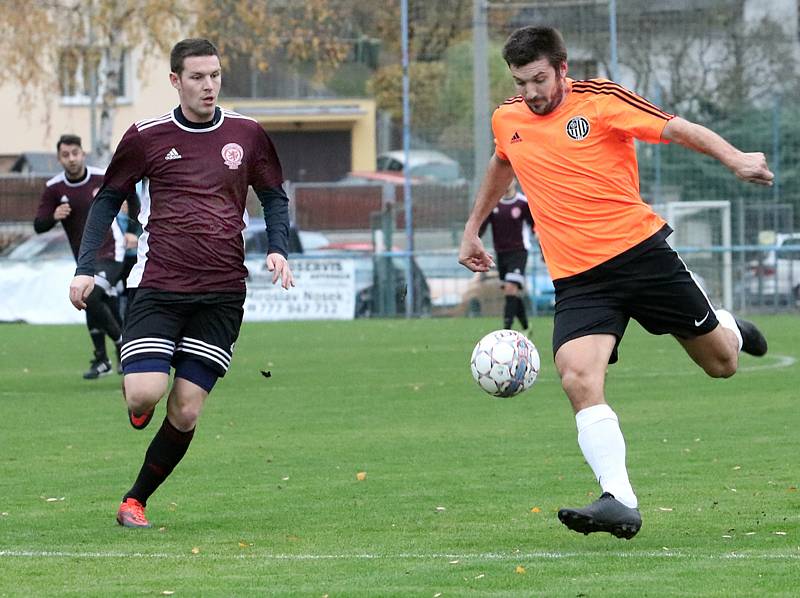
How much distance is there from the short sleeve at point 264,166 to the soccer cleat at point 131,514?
5.08 feet

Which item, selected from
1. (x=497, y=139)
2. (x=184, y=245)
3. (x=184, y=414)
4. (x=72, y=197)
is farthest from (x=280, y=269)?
(x=72, y=197)

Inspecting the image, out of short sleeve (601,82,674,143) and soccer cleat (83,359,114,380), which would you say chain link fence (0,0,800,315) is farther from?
short sleeve (601,82,674,143)

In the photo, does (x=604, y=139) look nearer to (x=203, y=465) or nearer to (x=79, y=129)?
(x=203, y=465)

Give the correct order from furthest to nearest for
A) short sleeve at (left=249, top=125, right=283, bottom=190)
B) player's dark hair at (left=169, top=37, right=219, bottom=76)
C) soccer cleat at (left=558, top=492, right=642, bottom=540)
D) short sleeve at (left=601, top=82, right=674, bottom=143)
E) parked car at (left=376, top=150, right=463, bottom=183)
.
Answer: parked car at (left=376, top=150, right=463, bottom=183) < short sleeve at (left=249, top=125, right=283, bottom=190) < player's dark hair at (left=169, top=37, right=219, bottom=76) < short sleeve at (left=601, top=82, right=674, bottom=143) < soccer cleat at (left=558, top=492, right=642, bottom=540)

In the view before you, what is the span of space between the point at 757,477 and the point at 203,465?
3188 mm

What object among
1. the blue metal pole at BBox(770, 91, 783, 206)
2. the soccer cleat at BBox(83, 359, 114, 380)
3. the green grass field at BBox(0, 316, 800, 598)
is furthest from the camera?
the blue metal pole at BBox(770, 91, 783, 206)

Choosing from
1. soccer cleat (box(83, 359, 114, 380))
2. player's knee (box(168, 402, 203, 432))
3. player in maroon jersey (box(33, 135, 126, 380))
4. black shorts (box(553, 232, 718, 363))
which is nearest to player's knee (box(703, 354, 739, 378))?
black shorts (box(553, 232, 718, 363))

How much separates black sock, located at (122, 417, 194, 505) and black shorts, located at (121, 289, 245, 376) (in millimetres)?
327

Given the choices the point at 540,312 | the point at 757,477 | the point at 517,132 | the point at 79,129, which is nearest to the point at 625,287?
the point at 517,132

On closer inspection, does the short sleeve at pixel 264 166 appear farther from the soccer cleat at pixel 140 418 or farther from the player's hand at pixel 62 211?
the player's hand at pixel 62 211

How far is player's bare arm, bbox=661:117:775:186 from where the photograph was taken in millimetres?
6516

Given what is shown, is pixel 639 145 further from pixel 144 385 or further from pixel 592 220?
pixel 144 385

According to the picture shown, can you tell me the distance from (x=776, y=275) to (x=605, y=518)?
2170 centimetres

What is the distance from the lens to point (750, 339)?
28.5 feet
